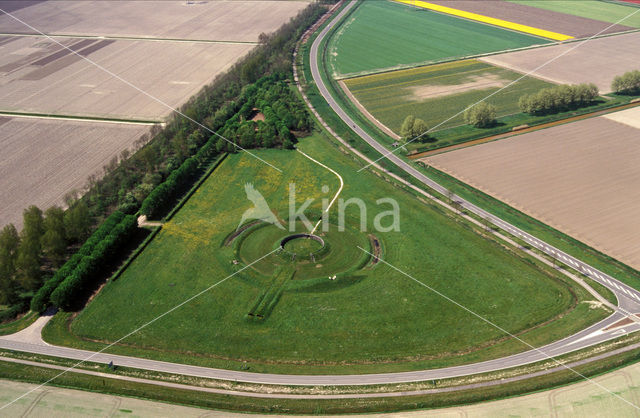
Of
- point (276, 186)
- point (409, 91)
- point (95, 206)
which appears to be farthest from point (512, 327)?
point (409, 91)

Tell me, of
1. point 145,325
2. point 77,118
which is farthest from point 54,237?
point 77,118

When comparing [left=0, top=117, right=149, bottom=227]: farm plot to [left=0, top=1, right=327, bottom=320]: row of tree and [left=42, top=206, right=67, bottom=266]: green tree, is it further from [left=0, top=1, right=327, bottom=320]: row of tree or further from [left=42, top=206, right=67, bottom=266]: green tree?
[left=42, top=206, right=67, bottom=266]: green tree

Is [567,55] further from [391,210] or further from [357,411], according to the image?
[357,411]

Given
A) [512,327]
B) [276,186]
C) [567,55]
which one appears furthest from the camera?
[567,55]

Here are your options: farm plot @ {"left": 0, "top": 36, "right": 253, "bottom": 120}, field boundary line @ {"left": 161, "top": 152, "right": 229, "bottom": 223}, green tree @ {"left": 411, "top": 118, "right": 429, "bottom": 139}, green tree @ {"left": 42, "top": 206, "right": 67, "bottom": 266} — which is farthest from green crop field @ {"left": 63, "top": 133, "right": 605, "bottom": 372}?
farm plot @ {"left": 0, "top": 36, "right": 253, "bottom": 120}

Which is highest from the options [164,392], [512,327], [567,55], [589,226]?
[567,55]

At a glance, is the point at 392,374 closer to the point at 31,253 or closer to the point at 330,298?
the point at 330,298
